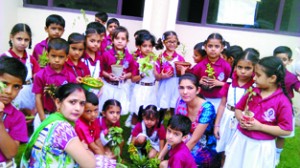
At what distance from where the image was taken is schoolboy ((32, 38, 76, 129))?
3561mm

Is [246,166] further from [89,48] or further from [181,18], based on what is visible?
[181,18]

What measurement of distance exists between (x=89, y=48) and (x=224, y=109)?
1890mm

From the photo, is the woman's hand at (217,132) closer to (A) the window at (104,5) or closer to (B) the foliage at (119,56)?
(B) the foliage at (119,56)

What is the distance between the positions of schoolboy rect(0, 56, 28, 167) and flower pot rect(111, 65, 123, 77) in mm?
1939

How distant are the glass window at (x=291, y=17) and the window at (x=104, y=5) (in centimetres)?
319

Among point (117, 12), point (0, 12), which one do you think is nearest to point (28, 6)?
point (0, 12)

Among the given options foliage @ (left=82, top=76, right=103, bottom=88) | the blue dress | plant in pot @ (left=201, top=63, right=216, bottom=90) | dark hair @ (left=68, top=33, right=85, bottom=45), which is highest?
dark hair @ (left=68, top=33, right=85, bottom=45)

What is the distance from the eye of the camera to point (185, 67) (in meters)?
4.64

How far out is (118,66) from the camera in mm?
4258

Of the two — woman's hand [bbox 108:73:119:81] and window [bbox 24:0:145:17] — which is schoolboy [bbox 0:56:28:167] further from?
window [bbox 24:0:145:17]

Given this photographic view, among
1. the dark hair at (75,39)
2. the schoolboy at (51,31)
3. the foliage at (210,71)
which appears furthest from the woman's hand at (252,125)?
the schoolboy at (51,31)

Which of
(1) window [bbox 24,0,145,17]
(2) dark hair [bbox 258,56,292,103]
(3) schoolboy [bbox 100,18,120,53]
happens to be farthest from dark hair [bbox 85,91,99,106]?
(1) window [bbox 24,0,145,17]

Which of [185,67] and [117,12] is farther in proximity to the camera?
[117,12]

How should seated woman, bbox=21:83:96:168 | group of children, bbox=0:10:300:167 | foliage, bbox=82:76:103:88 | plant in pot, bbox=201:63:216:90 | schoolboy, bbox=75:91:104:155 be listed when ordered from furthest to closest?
plant in pot, bbox=201:63:216:90 < foliage, bbox=82:76:103:88 < schoolboy, bbox=75:91:104:155 < group of children, bbox=0:10:300:167 < seated woman, bbox=21:83:96:168
